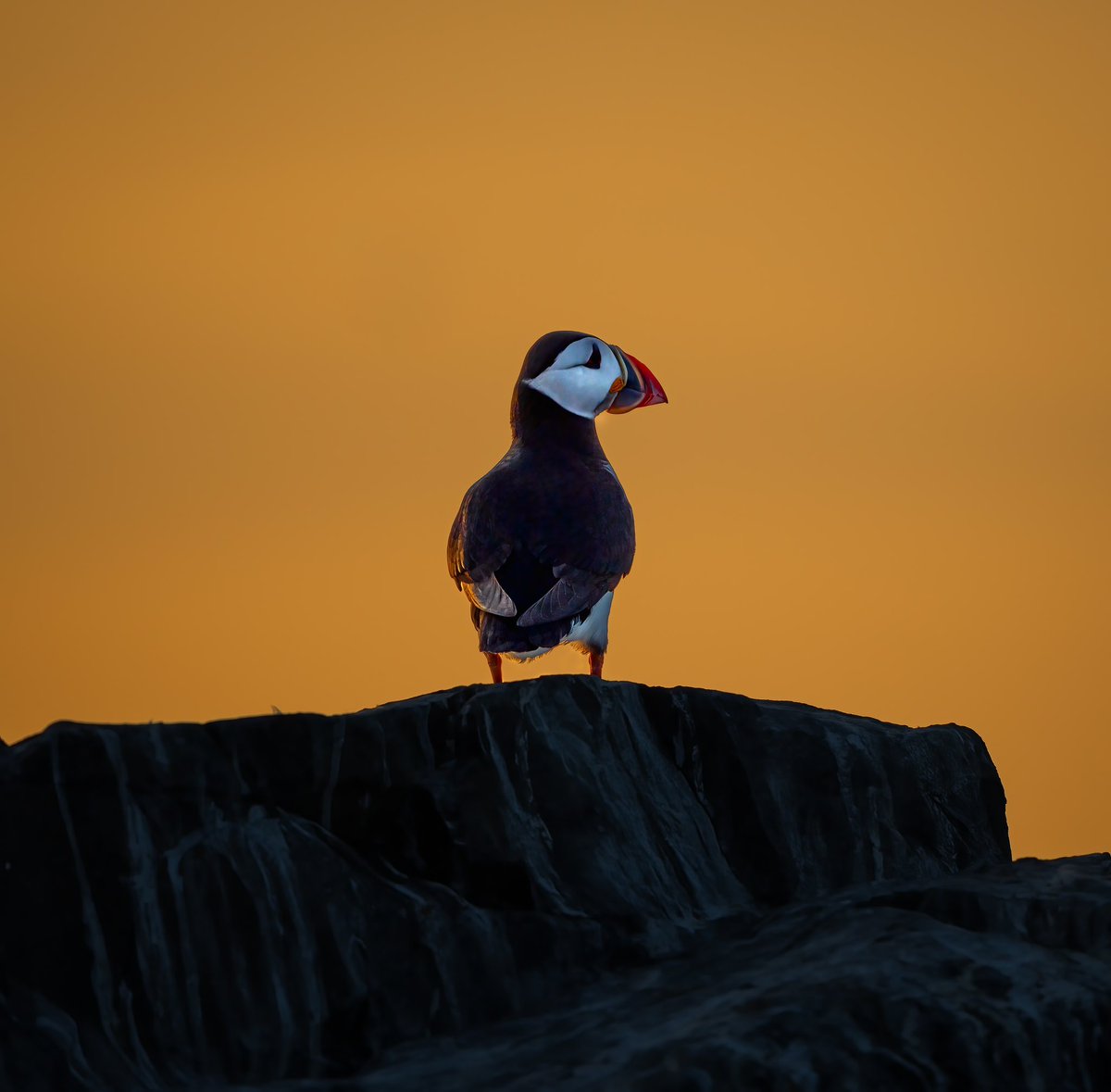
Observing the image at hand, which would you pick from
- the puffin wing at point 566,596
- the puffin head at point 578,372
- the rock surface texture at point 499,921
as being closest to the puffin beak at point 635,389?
the puffin head at point 578,372

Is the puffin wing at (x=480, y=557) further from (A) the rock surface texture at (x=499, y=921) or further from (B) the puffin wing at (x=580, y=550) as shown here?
(A) the rock surface texture at (x=499, y=921)

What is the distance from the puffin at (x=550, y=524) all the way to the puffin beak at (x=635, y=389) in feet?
0.54

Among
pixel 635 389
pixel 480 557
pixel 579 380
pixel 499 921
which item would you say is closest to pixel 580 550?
pixel 480 557

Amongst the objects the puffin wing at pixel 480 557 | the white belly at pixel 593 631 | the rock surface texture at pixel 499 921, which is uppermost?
the puffin wing at pixel 480 557

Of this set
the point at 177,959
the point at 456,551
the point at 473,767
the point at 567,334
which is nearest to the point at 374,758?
the point at 473,767

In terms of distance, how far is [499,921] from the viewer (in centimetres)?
596

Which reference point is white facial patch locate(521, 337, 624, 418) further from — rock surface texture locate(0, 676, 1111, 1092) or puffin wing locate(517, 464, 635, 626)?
rock surface texture locate(0, 676, 1111, 1092)

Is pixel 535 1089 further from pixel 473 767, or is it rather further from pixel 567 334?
pixel 567 334

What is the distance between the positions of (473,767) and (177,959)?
1352 mm

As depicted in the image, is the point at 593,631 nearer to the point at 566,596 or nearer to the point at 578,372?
the point at 566,596

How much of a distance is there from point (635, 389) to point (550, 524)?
1.79 meters

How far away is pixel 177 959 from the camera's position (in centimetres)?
552

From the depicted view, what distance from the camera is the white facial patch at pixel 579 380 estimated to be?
931 centimetres

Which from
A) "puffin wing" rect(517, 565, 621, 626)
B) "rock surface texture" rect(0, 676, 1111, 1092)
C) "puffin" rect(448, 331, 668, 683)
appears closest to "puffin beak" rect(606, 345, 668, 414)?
"puffin" rect(448, 331, 668, 683)
